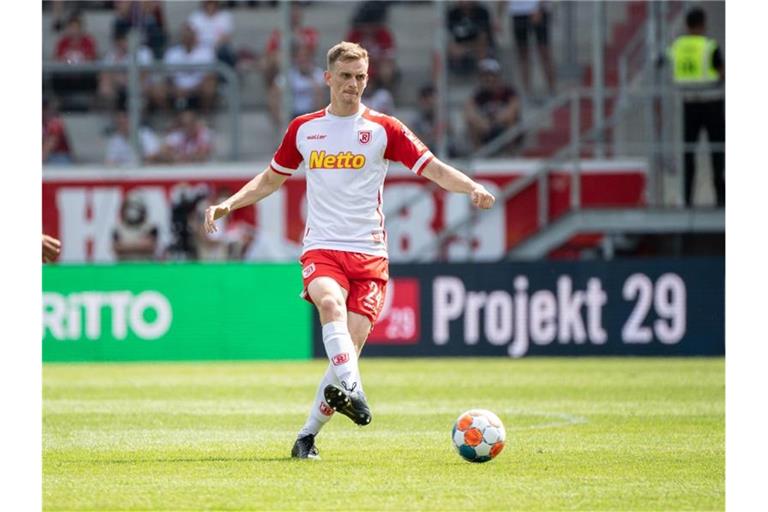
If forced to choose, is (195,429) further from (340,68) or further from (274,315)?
(274,315)

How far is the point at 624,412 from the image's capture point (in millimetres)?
13172

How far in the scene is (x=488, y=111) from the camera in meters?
23.7

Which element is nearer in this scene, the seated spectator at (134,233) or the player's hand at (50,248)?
the player's hand at (50,248)

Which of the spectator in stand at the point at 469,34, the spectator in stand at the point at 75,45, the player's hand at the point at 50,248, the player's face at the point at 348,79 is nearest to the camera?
the player's hand at the point at 50,248

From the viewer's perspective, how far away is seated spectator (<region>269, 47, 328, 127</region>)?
2367 cm

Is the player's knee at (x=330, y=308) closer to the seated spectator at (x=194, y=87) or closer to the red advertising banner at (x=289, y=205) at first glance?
the red advertising banner at (x=289, y=205)

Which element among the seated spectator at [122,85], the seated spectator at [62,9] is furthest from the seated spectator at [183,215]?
the seated spectator at [62,9]

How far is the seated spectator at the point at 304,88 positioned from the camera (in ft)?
77.7

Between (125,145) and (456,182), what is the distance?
15483 mm

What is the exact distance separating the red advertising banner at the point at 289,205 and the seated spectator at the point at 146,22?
6.55 ft

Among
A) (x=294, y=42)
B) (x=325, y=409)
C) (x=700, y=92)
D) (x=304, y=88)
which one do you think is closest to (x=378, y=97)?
(x=304, y=88)

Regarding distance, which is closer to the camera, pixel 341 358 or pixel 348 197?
pixel 341 358

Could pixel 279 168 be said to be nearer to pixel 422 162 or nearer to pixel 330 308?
pixel 422 162
